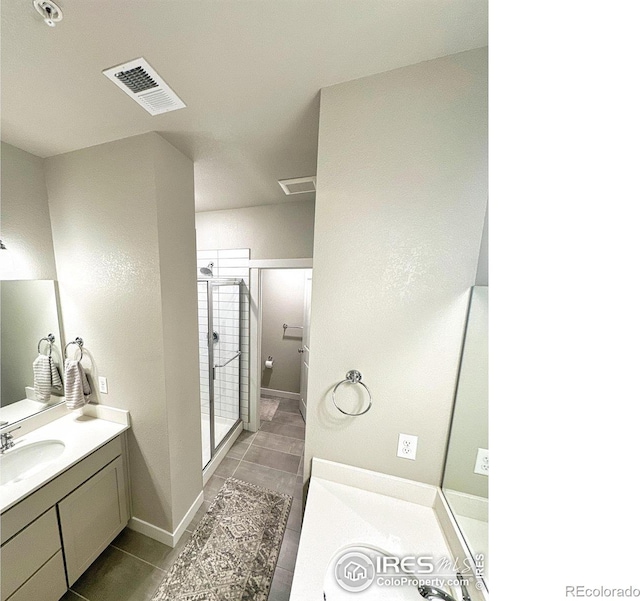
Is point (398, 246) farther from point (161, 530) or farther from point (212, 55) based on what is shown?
point (161, 530)

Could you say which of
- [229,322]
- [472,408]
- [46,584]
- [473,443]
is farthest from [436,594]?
[229,322]

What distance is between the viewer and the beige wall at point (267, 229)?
2201 millimetres

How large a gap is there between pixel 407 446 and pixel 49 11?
1957 millimetres

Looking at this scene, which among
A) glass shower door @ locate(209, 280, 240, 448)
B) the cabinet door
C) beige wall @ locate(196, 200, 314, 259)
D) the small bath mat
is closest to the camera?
the cabinet door

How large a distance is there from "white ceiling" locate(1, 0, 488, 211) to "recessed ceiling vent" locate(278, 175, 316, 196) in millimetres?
401

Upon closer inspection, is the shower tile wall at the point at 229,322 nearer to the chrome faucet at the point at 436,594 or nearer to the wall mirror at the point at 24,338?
the wall mirror at the point at 24,338

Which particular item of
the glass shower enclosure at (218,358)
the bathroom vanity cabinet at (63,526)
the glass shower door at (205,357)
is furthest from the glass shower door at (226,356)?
the bathroom vanity cabinet at (63,526)

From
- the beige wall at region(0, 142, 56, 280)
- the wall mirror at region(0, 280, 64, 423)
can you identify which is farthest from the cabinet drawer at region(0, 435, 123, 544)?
the beige wall at region(0, 142, 56, 280)

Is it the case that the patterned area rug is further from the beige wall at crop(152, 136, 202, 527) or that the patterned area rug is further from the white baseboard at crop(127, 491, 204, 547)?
the beige wall at crop(152, 136, 202, 527)

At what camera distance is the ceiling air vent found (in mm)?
869

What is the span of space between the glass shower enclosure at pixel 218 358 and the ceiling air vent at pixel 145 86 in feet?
4.21
